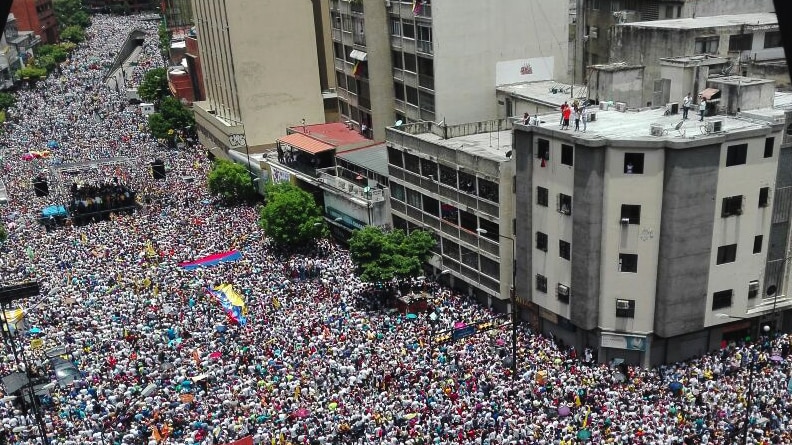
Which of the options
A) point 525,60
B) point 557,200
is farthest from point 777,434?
point 525,60

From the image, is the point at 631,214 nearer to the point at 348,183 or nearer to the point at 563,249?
the point at 563,249

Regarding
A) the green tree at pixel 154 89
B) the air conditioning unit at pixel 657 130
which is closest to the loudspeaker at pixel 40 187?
the green tree at pixel 154 89

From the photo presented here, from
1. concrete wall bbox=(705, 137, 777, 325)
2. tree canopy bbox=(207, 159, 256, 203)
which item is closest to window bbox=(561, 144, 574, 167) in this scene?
concrete wall bbox=(705, 137, 777, 325)

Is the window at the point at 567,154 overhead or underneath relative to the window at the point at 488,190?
overhead

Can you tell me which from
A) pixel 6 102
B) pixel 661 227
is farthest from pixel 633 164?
pixel 6 102

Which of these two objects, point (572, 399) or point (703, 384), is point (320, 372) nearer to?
point (572, 399)

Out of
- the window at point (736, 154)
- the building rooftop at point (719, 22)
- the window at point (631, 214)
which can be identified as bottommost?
the window at point (631, 214)

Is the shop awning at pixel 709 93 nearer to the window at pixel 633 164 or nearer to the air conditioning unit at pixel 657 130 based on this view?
the air conditioning unit at pixel 657 130
